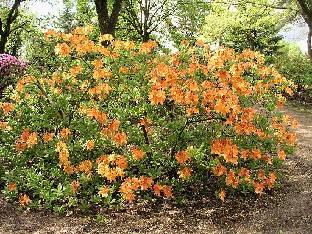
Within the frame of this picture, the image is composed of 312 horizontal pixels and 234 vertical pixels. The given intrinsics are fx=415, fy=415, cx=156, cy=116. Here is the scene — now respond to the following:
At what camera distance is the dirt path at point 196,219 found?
4723 millimetres

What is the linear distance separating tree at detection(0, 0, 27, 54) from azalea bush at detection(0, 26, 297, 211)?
1680 cm

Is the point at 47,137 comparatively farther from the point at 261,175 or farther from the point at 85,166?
the point at 261,175

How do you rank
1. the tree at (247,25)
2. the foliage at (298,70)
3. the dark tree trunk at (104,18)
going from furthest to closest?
the tree at (247,25), the foliage at (298,70), the dark tree trunk at (104,18)

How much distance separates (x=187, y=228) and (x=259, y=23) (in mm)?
22354

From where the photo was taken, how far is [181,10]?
22797 millimetres

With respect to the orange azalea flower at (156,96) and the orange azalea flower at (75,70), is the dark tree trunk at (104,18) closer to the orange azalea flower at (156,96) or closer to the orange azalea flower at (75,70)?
the orange azalea flower at (75,70)

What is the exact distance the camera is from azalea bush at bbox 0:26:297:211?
5035 mm

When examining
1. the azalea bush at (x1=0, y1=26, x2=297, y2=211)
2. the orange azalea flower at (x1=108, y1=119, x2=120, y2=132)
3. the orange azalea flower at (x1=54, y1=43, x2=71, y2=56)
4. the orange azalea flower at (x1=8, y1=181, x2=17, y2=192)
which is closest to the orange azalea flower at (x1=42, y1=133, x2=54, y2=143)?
the azalea bush at (x1=0, y1=26, x2=297, y2=211)

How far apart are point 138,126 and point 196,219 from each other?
1.45 meters

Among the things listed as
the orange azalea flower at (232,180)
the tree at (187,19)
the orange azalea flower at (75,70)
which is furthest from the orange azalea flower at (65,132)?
the tree at (187,19)

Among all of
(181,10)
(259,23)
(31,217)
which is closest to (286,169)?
(31,217)

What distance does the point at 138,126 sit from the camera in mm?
5609

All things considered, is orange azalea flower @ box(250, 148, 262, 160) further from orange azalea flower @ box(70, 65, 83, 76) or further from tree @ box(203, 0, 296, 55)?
tree @ box(203, 0, 296, 55)

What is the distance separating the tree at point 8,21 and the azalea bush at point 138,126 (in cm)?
1680
